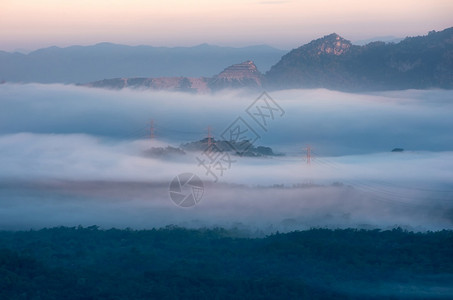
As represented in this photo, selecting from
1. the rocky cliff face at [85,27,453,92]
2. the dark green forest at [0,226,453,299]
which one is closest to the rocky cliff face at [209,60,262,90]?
the rocky cliff face at [85,27,453,92]

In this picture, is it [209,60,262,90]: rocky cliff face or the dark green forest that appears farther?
[209,60,262,90]: rocky cliff face

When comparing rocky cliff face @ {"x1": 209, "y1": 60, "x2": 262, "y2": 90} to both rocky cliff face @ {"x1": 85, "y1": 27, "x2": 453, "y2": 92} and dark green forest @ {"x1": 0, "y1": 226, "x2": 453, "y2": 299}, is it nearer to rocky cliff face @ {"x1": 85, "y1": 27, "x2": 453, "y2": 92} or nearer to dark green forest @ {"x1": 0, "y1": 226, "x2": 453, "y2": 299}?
rocky cliff face @ {"x1": 85, "y1": 27, "x2": 453, "y2": 92}

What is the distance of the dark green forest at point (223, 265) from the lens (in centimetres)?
1476

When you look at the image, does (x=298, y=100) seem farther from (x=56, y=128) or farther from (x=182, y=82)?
(x=56, y=128)

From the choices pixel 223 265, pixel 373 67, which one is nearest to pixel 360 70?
pixel 373 67

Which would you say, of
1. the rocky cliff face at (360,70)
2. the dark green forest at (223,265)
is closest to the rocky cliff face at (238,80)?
the rocky cliff face at (360,70)

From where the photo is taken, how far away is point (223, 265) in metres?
17.2

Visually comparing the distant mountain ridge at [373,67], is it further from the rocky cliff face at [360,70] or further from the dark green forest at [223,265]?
the dark green forest at [223,265]

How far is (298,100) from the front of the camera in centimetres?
6912

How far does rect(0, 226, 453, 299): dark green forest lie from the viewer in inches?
581

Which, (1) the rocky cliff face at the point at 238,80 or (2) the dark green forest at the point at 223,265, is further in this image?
(1) the rocky cliff face at the point at 238,80

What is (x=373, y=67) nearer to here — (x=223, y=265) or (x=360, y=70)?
(x=360, y=70)

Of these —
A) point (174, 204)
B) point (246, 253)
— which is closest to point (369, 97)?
→ point (174, 204)

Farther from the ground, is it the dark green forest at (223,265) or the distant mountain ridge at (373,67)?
the distant mountain ridge at (373,67)
